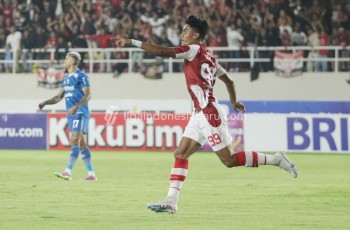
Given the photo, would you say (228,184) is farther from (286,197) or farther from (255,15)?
(255,15)

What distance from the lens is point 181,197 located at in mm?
13617

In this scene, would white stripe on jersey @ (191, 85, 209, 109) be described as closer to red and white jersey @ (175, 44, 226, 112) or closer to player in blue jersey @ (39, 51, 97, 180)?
red and white jersey @ (175, 44, 226, 112)

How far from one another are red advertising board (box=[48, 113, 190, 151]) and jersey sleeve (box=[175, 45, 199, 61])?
15057mm

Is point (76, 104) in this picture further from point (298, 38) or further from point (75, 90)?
point (298, 38)

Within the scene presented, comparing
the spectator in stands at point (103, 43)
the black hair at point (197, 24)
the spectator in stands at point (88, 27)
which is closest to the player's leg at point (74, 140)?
the black hair at point (197, 24)

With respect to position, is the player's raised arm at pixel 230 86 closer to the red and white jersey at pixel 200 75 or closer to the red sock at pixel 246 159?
the red and white jersey at pixel 200 75

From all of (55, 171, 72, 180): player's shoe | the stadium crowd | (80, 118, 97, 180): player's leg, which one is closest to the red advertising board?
the stadium crowd

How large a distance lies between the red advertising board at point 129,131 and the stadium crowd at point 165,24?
4.22 metres

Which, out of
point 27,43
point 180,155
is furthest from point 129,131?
point 180,155

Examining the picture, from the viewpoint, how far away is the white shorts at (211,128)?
11.2m

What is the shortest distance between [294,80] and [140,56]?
16.7ft

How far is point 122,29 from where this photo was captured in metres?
30.9

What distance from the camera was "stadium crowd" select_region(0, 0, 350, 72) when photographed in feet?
97.8

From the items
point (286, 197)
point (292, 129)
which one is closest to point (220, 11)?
point (292, 129)
